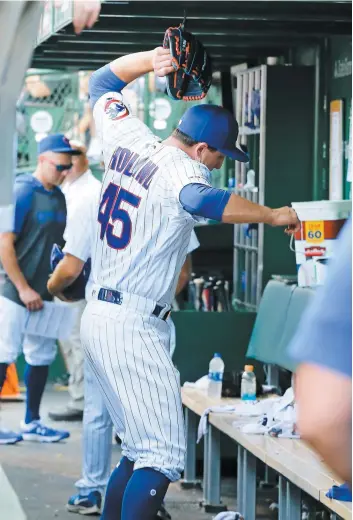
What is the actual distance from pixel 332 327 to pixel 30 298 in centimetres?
657

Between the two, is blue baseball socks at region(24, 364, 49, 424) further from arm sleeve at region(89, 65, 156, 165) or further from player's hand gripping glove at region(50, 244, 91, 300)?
arm sleeve at region(89, 65, 156, 165)

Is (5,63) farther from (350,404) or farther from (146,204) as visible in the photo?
(146,204)

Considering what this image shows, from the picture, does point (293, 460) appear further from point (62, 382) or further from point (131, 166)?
point (62, 382)

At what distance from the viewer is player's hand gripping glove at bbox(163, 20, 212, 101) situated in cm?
491

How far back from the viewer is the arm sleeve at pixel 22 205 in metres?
8.34

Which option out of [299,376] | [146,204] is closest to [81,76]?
[146,204]

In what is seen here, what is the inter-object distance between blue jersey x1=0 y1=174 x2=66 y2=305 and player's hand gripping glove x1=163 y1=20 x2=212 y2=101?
3.44 meters

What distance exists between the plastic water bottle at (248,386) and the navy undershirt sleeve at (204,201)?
254 cm

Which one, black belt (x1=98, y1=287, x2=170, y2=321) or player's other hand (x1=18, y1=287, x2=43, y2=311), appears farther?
player's other hand (x1=18, y1=287, x2=43, y2=311)

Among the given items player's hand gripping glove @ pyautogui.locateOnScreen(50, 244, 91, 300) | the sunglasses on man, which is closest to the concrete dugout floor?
player's hand gripping glove @ pyautogui.locateOnScreen(50, 244, 91, 300)

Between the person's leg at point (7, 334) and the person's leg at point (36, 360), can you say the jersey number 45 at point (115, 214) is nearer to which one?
the person's leg at point (7, 334)

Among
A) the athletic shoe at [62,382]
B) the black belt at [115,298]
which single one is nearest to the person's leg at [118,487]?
the black belt at [115,298]

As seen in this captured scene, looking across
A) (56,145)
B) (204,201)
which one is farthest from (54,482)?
(204,201)

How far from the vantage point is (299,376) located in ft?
6.18
